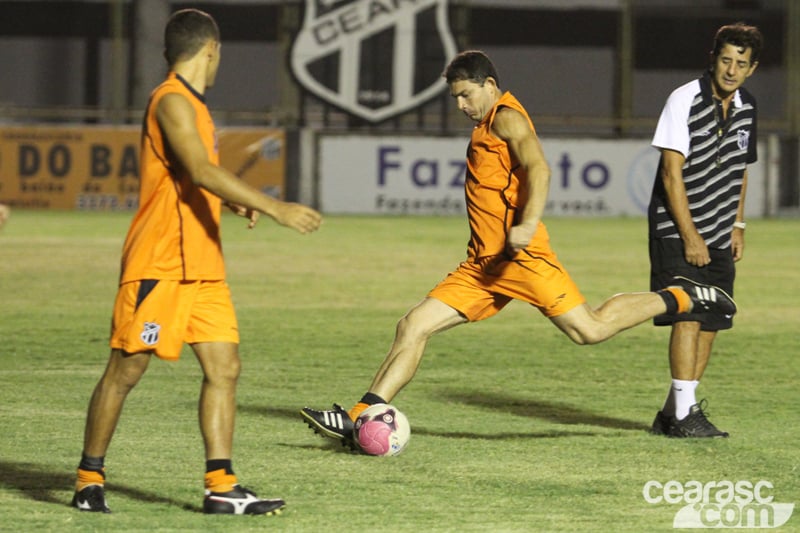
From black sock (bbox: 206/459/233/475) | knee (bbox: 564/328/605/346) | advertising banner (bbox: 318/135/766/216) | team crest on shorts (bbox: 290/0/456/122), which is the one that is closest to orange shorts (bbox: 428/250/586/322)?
knee (bbox: 564/328/605/346)

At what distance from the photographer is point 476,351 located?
11797 mm

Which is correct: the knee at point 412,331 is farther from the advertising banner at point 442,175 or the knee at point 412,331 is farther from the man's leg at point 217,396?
the advertising banner at point 442,175

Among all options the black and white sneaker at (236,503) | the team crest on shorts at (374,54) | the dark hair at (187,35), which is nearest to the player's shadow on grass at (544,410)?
the black and white sneaker at (236,503)

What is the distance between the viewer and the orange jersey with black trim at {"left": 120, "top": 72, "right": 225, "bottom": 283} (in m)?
5.86

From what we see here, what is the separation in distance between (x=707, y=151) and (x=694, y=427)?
140cm

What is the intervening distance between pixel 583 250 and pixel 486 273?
15.1 m

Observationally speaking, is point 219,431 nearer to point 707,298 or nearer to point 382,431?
point 382,431

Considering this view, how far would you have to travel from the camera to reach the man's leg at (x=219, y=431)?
594 cm

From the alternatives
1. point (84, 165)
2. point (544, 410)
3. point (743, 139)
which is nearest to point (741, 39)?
point (743, 139)

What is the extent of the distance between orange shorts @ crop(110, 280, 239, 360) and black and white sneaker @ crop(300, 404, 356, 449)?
1496mm

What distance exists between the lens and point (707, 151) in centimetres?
797

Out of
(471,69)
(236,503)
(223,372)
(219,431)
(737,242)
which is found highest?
(471,69)

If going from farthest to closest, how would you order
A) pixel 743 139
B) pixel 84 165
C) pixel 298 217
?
pixel 84 165 < pixel 743 139 < pixel 298 217

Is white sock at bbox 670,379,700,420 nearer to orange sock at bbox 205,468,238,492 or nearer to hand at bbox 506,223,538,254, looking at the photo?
hand at bbox 506,223,538,254
